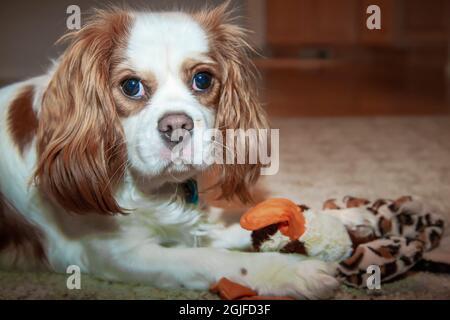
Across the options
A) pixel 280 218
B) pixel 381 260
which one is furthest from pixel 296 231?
pixel 381 260

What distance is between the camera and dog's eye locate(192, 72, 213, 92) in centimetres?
93

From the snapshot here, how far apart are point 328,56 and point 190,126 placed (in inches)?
36.6

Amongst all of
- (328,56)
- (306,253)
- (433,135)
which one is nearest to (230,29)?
(306,253)

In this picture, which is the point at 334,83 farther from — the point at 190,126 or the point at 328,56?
the point at 190,126

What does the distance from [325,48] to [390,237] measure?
2.49 ft

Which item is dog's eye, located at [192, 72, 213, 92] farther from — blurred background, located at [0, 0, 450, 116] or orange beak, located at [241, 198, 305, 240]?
orange beak, located at [241, 198, 305, 240]

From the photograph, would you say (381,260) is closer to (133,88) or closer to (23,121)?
(133,88)

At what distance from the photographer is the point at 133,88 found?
897 mm

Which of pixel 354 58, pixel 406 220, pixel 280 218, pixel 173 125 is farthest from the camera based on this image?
pixel 354 58

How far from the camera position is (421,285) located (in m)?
0.93

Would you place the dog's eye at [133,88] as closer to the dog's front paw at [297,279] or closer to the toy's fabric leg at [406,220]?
the dog's front paw at [297,279]

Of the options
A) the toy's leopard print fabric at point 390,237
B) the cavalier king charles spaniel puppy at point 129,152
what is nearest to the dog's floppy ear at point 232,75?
the cavalier king charles spaniel puppy at point 129,152

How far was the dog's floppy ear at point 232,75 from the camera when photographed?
96 cm
